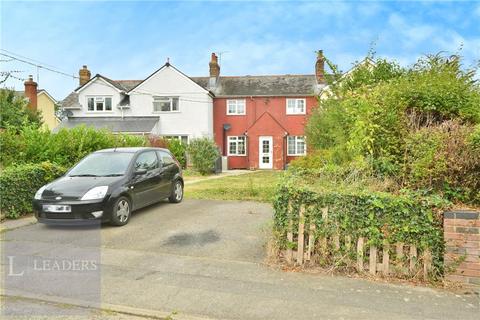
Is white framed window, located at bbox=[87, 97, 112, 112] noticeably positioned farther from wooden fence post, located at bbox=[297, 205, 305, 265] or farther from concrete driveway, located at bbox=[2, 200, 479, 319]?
wooden fence post, located at bbox=[297, 205, 305, 265]

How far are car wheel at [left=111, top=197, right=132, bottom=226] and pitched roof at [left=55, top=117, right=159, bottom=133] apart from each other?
19.4 meters

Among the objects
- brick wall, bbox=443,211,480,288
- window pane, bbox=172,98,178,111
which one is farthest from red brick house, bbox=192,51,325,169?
brick wall, bbox=443,211,480,288

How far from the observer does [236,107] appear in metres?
29.4

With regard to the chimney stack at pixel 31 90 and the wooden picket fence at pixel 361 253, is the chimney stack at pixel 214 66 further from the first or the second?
the wooden picket fence at pixel 361 253

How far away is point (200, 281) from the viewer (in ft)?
15.3

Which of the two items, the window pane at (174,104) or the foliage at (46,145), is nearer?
the foliage at (46,145)

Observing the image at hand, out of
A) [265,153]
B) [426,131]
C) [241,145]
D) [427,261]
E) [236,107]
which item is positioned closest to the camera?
[427,261]

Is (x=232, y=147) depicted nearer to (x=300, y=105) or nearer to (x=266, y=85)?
(x=266, y=85)

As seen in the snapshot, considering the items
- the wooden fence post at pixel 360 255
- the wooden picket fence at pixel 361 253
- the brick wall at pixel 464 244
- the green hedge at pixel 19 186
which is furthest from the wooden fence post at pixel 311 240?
the green hedge at pixel 19 186

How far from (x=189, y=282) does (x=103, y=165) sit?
4708mm

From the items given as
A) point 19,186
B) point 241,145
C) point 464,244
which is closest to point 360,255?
point 464,244

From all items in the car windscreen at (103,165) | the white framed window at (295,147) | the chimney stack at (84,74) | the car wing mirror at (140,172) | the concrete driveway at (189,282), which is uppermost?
the chimney stack at (84,74)

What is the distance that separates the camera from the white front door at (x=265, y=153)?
28234 mm

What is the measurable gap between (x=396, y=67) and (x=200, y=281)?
9.56 m
